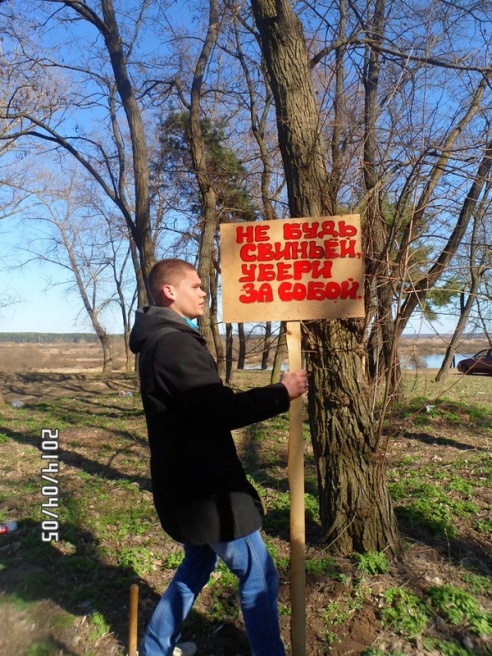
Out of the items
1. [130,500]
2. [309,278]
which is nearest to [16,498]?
[130,500]

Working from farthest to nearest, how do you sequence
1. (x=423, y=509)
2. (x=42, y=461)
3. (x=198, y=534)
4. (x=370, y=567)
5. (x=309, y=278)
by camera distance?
(x=42, y=461), (x=423, y=509), (x=370, y=567), (x=309, y=278), (x=198, y=534)

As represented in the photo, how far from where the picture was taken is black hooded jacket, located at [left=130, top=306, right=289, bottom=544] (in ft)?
7.27

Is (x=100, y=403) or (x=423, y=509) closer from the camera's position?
(x=423, y=509)

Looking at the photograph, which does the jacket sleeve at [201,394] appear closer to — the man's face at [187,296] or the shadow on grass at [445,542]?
the man's face at [187,296]

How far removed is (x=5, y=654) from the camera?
2.96 metres

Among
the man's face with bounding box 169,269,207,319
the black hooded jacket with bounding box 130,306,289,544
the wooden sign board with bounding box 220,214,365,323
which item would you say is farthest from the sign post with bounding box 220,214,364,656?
the black hooded jacket with bounding box 130,306,289,544

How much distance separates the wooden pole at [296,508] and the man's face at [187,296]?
501 mm

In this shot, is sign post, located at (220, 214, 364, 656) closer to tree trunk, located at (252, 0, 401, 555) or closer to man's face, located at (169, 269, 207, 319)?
man's face, located at (169, 269, 207, 319)

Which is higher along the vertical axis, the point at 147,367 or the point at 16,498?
the point at 147,367

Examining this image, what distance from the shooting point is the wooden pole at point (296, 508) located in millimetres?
2600

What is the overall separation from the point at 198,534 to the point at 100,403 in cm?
976

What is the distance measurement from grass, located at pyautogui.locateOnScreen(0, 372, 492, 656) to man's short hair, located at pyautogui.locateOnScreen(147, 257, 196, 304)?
177 centimetres

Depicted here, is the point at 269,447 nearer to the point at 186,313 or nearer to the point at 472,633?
the point at 472,633
